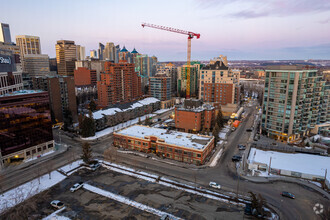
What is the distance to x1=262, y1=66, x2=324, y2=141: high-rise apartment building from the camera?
6129 centimetres

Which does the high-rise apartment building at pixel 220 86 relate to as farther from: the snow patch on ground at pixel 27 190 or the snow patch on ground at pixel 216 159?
the snow patch on ground at pixel 27 190

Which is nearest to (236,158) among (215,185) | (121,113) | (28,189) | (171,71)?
(215,185)

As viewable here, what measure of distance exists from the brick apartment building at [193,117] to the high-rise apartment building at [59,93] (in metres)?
46.8

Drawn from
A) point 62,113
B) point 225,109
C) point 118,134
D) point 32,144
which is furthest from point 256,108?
point 32,144

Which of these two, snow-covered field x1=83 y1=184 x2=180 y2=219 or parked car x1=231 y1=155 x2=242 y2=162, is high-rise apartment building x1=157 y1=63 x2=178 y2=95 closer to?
parked car x1=231 y1=155 x2=242 y2=162

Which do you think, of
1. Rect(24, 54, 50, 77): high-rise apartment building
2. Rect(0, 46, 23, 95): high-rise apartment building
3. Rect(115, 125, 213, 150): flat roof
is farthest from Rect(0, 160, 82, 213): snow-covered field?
Rect(24, 54, 50, 77): high-rise apartment building

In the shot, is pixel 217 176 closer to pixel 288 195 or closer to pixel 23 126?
pixel 288 195

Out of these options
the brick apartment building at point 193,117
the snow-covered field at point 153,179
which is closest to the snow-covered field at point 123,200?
the snow-covered field at point 153,179

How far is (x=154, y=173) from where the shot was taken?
154 ft

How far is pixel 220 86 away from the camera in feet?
332

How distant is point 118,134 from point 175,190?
2785 cm

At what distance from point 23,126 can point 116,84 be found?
60.8 meters

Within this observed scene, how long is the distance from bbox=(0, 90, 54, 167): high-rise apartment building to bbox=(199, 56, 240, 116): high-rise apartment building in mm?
69302

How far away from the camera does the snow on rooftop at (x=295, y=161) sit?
46438 mm
